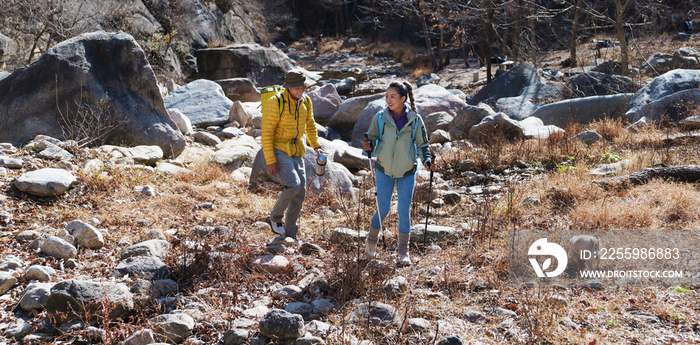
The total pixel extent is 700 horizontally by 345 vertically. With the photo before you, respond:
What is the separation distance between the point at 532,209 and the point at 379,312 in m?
2.93

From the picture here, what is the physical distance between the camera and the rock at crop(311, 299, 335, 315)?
11.7 feet

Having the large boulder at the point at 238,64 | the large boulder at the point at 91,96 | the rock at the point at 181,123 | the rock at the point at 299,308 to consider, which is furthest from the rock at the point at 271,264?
the large boulder at the point at 238,64

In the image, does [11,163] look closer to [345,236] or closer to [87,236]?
[87,236]

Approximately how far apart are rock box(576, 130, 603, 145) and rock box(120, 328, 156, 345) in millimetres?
7270

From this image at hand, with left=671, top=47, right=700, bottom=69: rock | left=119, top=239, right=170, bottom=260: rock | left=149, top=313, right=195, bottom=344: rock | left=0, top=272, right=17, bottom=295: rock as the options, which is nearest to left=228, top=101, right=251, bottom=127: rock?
left=119, top=239, right=170, bottom=260: rock

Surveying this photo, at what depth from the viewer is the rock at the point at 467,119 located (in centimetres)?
1009

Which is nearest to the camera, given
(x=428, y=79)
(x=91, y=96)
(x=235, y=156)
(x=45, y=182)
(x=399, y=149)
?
(x=399, y=149)

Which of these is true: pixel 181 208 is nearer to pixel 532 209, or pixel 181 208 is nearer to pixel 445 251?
pixel 445 251

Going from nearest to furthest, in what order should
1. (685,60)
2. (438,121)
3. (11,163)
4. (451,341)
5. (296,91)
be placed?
(451,341) → (296,91) → (11,163) → (438,121) → (685,60)

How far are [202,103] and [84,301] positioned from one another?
938 centimetres

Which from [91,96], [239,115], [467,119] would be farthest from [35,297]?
[239,115]

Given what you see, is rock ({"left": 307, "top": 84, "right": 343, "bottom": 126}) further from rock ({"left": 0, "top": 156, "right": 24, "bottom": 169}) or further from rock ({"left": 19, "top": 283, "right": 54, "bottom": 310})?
rock ({"left": 19, "top": 283, "right": 54, "bottom": 310})

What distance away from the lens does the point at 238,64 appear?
1955 cm

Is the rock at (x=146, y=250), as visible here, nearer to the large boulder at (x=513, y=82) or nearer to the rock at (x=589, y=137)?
the rock at (x=589, y=137)
